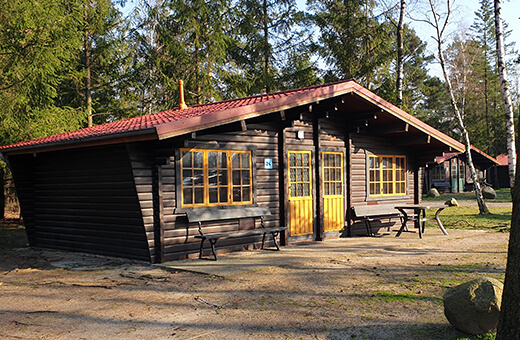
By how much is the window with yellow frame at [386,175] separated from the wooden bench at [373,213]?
0.53 m

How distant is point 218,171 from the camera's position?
972 centimetres

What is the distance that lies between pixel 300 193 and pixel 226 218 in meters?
2.44

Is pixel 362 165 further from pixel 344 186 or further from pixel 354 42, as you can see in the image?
pixel 354 42

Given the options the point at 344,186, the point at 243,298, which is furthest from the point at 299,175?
the point at 243,298

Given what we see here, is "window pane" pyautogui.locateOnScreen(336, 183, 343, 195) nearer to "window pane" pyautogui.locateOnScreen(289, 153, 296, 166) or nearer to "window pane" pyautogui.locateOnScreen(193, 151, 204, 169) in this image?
"window pane" pyautogui.locateOnScreen(289, 153, 296, 166)

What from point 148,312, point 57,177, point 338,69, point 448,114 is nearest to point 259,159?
point 57,177

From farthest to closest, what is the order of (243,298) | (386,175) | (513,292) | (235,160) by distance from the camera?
(386,175) → (235,160) → (243,298) → (513,292)

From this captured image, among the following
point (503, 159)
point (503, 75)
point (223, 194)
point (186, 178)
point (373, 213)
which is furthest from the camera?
point (503, 159)

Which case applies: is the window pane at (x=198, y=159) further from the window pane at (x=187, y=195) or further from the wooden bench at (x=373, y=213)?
the wooden bench at (x=373, y=213)

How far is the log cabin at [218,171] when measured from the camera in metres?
8.70

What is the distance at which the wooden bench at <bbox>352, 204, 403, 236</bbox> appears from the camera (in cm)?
1229

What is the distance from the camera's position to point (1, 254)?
34.7ft

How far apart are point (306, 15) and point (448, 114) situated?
96.3ft

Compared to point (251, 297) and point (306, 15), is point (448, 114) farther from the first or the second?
point (251, 297)
